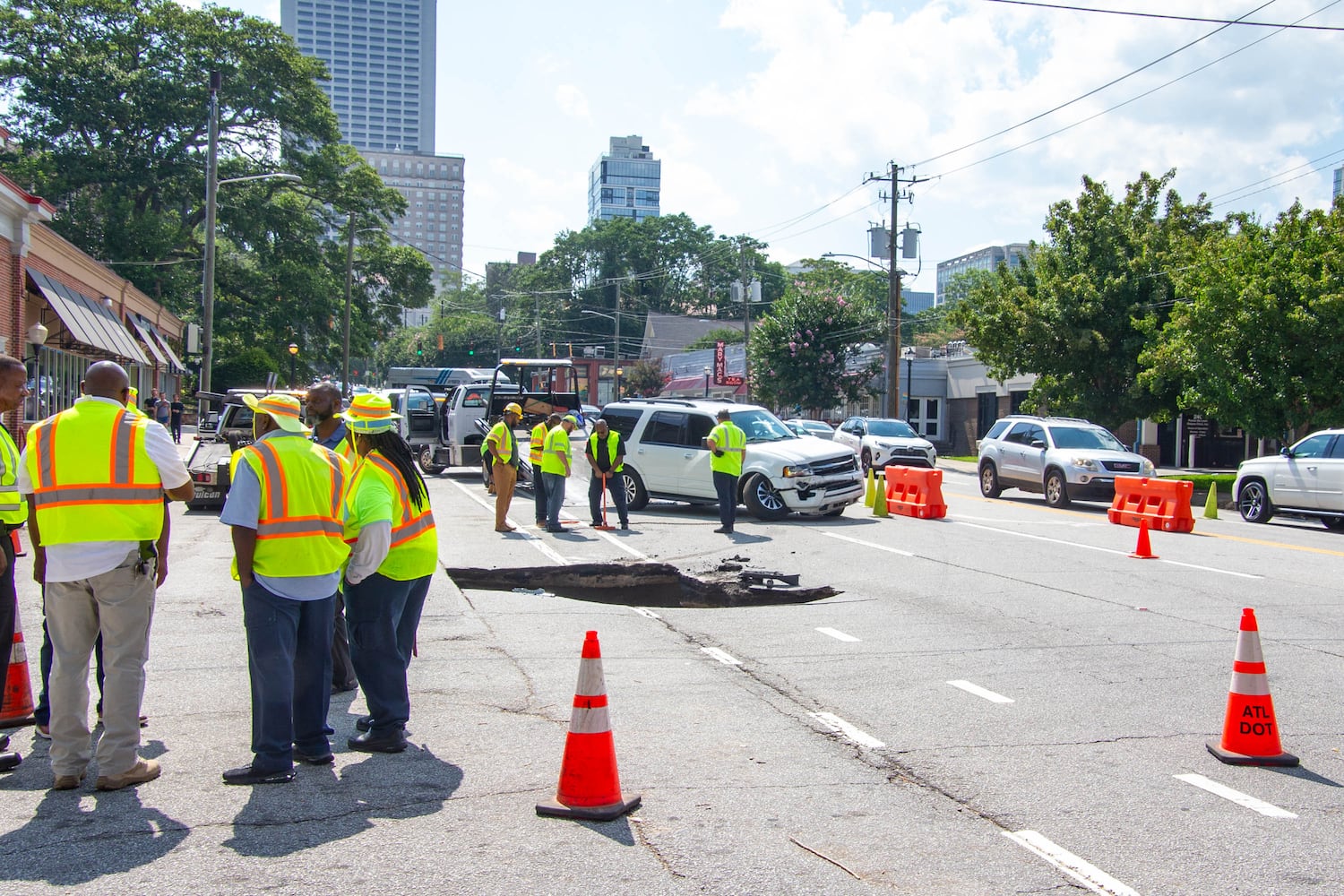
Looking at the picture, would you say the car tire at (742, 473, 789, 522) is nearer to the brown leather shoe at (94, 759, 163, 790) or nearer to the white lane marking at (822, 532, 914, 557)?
the white lane marking at (822, 532, 914, 557)

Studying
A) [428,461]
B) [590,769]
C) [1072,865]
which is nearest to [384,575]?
[590,769]

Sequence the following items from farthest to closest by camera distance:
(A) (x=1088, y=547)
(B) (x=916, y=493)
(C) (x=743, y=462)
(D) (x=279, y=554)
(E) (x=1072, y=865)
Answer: (B) (x=916, y=493) < (C) (x=743, y=462) < (A) (x=1088, y=547) < (D) (x=279, y=554) < (E) (x=1072, y=865)

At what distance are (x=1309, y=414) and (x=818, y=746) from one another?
857 inches

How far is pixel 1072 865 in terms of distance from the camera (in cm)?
441

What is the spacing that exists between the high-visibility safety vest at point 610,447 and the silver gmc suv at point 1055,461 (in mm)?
9135

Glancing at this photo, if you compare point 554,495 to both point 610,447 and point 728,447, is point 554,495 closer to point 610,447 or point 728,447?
point 610,447

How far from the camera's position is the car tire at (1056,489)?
858 inches

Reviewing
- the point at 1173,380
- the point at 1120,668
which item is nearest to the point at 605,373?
the point at 1173,380

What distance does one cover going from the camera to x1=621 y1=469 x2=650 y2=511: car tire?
19562 mm

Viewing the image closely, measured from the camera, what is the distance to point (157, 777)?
17.3 ft

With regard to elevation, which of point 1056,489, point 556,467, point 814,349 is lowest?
point 1056,489

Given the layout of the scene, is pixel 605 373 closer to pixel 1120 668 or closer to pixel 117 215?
pixel 117 215

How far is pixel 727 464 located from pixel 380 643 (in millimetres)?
10955

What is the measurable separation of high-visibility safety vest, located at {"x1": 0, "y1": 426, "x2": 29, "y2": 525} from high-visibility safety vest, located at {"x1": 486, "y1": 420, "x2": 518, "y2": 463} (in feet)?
34.9
